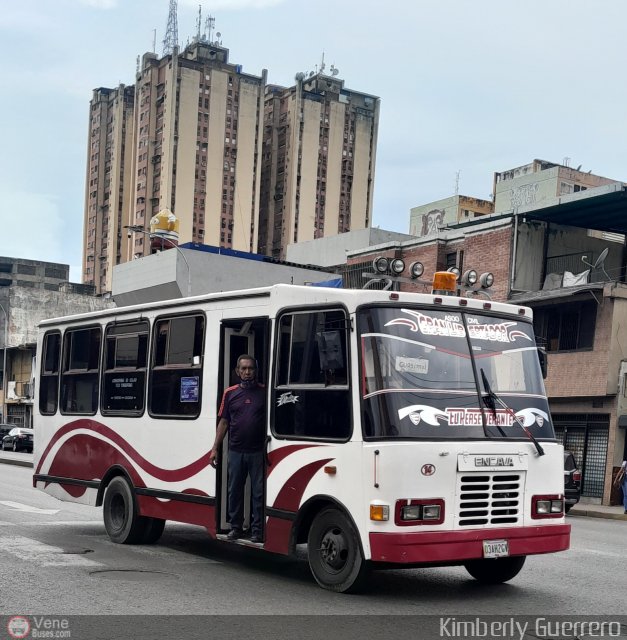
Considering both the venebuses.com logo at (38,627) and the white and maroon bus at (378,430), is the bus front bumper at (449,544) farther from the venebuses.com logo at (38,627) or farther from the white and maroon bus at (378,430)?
the venebuses.com logo at (38,627)

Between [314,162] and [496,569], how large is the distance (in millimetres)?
110078

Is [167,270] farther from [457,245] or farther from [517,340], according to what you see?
[517,340]

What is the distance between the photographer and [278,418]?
8.98m

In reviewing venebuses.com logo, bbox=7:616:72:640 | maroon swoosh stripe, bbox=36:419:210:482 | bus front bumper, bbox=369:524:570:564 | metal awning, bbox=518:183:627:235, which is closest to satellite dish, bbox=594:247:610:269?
metal awning, bbox=518:183:627:235

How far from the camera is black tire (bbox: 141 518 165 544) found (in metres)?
11.3

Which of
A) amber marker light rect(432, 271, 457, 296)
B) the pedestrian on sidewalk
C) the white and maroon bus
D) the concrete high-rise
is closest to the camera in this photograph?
the white and maroon bus

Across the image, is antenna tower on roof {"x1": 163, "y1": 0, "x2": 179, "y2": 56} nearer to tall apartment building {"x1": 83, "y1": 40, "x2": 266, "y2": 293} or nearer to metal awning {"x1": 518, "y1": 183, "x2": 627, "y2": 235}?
tall apartment building {"x1": 83, "y1": 40, "x2": 266, "y2": 293}

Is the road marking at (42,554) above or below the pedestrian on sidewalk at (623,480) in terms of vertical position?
above

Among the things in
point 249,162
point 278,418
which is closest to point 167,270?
point 278,418

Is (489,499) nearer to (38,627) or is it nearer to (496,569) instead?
(496,569)

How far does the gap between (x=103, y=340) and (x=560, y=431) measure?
20508 mm

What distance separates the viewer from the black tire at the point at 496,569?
896 cm

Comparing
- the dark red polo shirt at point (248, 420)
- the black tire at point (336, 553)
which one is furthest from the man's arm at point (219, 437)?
the black tire at point (336, 553)

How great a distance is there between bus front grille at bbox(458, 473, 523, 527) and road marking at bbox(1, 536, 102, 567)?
373 cm
